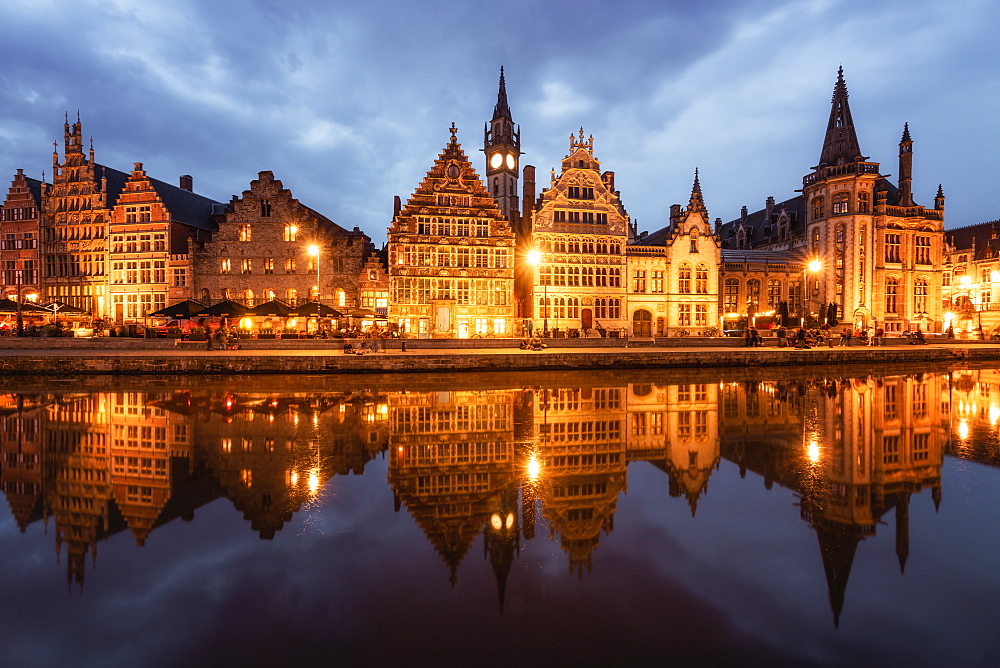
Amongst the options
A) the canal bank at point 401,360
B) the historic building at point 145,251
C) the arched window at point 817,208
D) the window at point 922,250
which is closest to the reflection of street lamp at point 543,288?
the canal bank at point 401,360

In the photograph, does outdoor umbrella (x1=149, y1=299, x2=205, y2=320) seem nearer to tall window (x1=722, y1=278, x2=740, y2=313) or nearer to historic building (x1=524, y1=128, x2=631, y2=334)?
historic building (x1=524, y1=128, x2=631, y2=334)

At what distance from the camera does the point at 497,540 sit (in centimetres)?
692

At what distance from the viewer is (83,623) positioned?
5.05 meters

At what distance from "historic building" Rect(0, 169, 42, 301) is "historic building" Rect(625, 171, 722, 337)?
186 ft

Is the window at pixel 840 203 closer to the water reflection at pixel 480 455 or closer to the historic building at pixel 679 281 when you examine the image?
the historic building at pixel 679 281

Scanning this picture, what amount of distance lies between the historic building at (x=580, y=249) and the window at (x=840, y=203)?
24.8 m

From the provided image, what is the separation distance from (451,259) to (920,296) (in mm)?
50546

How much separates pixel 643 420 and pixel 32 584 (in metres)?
13.7

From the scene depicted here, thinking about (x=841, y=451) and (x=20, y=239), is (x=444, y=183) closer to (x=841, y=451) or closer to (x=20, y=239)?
(x=841, y=451)

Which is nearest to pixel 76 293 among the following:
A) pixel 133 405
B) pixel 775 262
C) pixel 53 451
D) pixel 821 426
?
pixel 133 405

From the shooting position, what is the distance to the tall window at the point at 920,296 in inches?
2010

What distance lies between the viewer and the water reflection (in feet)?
24.8

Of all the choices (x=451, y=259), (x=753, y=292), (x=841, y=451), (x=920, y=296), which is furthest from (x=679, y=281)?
(x=841, y=451)

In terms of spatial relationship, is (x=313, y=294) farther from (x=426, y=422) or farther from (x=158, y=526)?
(x=158, y=526)
